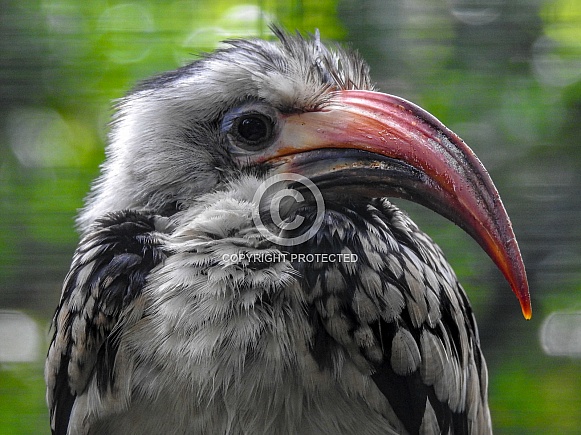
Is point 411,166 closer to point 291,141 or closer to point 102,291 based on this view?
point 291,141

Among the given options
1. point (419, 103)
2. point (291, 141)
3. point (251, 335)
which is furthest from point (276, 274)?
point (419, 103)

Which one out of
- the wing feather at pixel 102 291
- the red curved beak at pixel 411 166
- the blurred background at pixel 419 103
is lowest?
the wing feather at pixel 102 291

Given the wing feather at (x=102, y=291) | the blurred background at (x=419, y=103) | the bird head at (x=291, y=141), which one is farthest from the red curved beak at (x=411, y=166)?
the blurred background at (x=419, y=103)

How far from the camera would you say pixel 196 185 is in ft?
4.10

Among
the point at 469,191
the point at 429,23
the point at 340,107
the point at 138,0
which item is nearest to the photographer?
the point at 469,191

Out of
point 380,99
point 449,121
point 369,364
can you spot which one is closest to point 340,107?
point 380,99

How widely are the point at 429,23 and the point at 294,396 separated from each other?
4.34 ft

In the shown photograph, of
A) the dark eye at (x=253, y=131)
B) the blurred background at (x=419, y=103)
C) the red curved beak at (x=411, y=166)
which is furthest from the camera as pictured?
the blurred background at (x=419, y=103)

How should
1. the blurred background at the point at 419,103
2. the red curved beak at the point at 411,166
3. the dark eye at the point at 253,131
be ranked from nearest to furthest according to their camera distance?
the red curved beak at the point at 411,166, the dark eye at the point at 253,131, the blurred background at the point at 419,103

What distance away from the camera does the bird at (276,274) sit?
1100 mm

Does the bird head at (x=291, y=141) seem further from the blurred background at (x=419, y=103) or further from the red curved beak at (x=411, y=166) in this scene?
the blurred background at (x=419, y=103)

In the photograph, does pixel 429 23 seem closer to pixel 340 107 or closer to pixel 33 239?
pixel 340 107

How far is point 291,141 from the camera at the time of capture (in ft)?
4.00

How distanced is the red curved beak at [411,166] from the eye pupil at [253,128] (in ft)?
0.27
